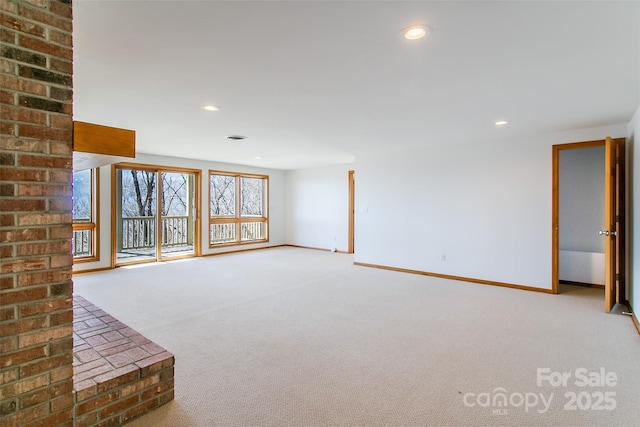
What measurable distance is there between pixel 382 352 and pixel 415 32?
7.47 ft

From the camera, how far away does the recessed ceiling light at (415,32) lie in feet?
6.11

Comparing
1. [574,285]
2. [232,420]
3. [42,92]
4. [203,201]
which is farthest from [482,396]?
[203,201]

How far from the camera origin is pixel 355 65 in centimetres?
236

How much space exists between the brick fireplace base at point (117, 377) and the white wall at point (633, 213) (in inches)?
165

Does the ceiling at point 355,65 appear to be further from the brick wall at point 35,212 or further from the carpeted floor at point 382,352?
the carpeted floor at point 382,352

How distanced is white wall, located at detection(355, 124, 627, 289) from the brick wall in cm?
499

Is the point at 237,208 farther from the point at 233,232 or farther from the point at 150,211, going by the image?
the point at 150,211

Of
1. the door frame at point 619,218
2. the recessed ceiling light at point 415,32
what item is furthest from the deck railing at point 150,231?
the door frame at point 619,218

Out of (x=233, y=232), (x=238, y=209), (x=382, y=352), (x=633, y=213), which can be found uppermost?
(x=238, y=209)

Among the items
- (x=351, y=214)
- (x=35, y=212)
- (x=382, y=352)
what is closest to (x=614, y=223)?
(x=382, y=352)

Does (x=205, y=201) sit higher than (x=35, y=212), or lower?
higher

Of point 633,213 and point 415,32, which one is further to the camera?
point 633,213

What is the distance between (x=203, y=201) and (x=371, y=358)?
5907mm

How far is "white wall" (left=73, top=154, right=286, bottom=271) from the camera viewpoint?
5750mm
